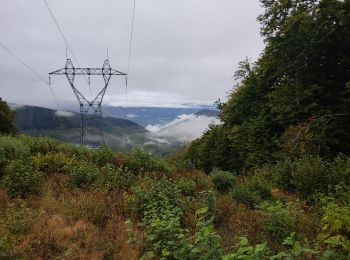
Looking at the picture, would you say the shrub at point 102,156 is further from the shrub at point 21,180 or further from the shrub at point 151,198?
the shrub at point 151,198

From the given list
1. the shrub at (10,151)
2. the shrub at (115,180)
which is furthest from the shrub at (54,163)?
the shrub at (115,180)

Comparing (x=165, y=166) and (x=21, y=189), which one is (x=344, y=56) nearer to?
(x=165, y=166)

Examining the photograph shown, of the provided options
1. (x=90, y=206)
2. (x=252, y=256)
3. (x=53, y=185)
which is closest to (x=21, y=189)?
(x=53, y=185)

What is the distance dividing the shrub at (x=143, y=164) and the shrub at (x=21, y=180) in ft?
16.1

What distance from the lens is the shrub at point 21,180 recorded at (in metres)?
10.4

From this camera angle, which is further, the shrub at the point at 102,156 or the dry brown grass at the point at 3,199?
the shrub at the point at 102,156

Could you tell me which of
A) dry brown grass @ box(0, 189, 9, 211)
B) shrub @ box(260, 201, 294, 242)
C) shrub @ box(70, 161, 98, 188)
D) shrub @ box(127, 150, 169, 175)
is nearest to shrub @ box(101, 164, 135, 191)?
shrub @ box(70, 161, 98, 188)

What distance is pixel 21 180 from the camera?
34.7 ft

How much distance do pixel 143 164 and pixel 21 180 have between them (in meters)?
6.14

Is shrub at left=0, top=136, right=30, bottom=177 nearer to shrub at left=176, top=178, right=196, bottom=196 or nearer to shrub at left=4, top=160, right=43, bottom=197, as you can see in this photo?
shrub at left=4, top=160, right=43, bottom=197

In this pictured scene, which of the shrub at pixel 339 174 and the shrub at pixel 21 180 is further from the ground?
the shrub at pixel 21 180

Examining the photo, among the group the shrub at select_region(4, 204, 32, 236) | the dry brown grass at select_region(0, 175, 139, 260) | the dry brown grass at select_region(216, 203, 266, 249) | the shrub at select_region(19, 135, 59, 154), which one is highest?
the shrub at select_region(19, 135, 59, 154)

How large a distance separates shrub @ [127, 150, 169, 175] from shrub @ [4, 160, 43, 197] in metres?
4.91

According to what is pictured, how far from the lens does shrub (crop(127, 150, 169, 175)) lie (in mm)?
15516
